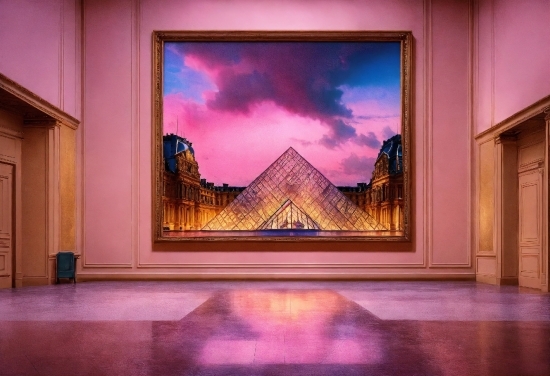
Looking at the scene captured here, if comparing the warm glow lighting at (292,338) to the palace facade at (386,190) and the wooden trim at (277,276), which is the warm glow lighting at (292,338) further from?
the palace facade at (386,190)

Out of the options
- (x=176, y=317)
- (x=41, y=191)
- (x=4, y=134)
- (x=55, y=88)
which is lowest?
(x=176, y=317)

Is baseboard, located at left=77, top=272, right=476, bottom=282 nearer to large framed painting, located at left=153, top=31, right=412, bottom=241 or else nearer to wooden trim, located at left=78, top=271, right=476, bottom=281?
wooden trim, located at left=78, top=271, right=476, bottom=281

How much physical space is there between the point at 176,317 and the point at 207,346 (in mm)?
1350

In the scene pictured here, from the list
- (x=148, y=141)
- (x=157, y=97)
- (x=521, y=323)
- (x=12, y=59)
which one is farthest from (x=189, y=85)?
(x=521, y=323)

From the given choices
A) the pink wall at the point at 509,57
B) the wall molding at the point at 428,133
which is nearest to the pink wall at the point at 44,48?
the wall molding at the point at 428,133

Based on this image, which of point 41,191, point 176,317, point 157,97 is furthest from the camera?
point 157,97

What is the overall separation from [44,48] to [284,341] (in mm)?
6361

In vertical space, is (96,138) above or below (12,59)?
below

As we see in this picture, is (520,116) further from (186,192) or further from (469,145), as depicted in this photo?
(186,192)

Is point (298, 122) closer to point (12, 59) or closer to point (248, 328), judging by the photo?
point (12, 59)

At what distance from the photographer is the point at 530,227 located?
26.6 feet

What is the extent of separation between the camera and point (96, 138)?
9.27m

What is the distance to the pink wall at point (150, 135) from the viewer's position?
9.20 metres

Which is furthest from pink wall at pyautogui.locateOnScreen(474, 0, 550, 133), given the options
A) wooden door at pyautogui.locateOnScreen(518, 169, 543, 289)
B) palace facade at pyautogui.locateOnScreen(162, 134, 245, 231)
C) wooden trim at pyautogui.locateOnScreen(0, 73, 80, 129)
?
wooden trim at pyautogui.locateOnScreen(0, 73, 80, 129)
